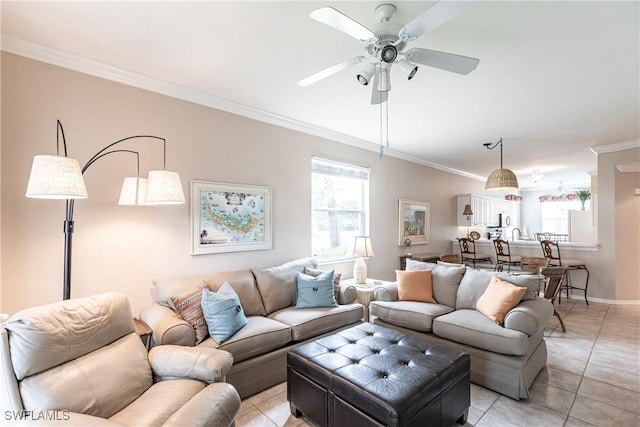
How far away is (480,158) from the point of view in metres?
6.14

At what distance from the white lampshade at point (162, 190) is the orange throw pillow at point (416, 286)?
2.55m

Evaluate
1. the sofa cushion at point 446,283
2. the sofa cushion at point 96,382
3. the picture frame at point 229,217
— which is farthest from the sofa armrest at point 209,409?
the sofa cushion at point 446,283

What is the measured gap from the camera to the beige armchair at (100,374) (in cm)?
138

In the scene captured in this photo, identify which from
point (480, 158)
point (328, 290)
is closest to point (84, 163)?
point (328, 290)

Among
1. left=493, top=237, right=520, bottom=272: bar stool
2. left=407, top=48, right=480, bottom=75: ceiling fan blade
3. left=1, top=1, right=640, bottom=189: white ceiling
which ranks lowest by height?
left=493, top=237, right=520, bottom=272: bar stool

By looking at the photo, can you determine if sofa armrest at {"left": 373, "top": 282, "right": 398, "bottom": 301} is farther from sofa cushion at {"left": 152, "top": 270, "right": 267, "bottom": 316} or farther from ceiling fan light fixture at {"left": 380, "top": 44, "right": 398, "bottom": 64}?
ceiling fan light fixture at {"left": 380, "top": 44, "right": 398, "bottom": 64}

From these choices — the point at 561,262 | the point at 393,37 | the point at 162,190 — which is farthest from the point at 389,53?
the point at 561,262

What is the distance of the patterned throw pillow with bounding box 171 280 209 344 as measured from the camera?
7.96 feet

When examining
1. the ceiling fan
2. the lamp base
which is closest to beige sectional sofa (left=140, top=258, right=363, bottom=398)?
the lamp base

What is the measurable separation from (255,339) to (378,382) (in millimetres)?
1132

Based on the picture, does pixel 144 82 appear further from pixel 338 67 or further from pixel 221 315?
pixel 221 315

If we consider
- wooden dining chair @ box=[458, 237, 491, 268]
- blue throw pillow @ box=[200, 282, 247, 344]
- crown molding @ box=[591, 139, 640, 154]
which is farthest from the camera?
wooden dining chair @ box=[458, 237, 491, 268]

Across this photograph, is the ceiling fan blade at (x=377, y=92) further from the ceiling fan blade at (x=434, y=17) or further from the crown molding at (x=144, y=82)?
the crown molding at (x=144, y=82)

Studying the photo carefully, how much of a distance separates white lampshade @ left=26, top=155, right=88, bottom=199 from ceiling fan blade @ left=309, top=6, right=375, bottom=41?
1.70m
